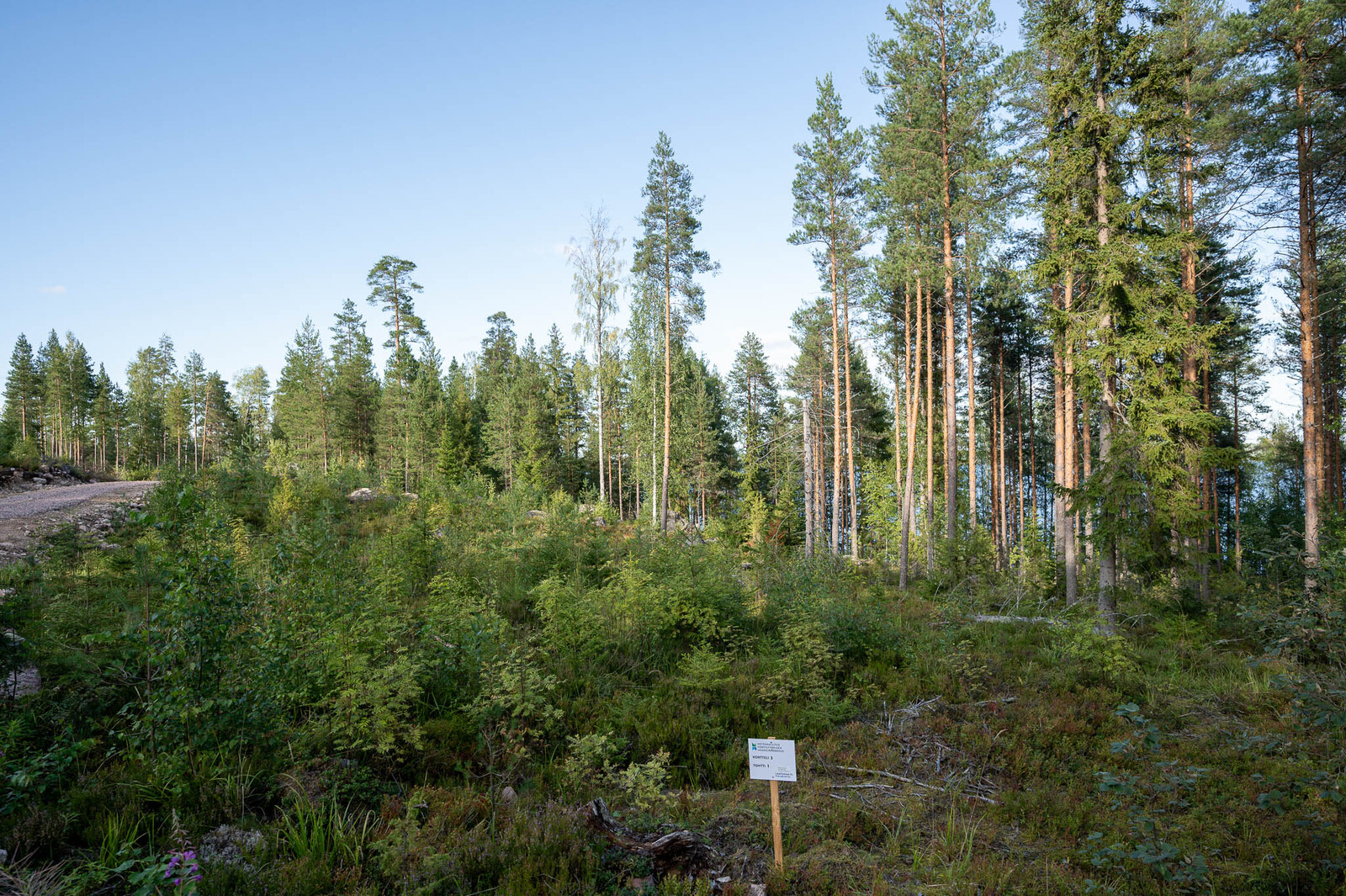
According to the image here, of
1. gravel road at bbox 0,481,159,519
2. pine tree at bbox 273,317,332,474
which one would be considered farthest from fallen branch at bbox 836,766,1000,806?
pine tree at bbox 273,317,332,474

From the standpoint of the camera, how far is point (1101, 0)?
11.2m

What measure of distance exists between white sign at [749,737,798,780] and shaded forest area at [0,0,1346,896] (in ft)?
2.06

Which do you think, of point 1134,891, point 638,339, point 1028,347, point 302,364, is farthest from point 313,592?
point 302,364

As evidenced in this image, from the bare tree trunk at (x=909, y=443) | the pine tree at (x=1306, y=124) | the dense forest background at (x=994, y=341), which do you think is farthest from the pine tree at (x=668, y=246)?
the pine tree at (x=1306, y=124)

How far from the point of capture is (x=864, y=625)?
9523 mm

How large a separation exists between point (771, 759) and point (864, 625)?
5.72m

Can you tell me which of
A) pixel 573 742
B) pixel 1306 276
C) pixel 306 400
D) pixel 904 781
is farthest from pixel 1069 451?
pixel 306 400

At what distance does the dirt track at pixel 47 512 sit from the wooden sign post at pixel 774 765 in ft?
34.7

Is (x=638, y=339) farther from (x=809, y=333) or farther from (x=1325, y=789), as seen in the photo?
(x=1325, y=789)

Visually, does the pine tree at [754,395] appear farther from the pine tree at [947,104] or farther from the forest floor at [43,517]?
the forest floor at [43,517]

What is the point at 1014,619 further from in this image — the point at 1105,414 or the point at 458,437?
the point at 458,437

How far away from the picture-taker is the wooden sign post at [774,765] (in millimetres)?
4125

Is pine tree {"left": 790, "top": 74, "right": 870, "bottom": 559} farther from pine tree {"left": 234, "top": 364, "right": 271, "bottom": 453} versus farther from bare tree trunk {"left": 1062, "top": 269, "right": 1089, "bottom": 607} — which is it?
pine tree {"left": 234, "top": 364, "right": 271, "bottom": 453}

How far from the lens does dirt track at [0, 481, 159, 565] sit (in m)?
10.5
